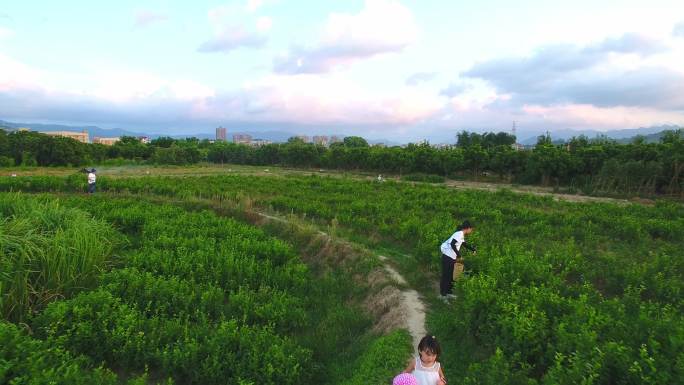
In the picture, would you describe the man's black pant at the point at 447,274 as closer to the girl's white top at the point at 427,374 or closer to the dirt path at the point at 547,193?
the girl's white top at the point at 427,374

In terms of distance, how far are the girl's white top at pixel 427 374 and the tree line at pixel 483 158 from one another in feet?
104

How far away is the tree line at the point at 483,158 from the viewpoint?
1137 inches

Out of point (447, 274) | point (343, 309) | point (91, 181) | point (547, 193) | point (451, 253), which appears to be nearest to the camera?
point (451, 253)

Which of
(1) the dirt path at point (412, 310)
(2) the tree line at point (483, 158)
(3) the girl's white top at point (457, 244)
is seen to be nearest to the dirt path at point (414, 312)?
(1) the dirt path at point (412, 310)

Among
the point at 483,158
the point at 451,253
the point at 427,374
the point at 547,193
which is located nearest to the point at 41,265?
the point at 427,374

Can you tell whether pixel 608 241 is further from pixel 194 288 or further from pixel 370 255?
pixel 194 288

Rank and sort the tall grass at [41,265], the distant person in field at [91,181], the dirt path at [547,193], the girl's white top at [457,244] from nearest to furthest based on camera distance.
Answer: the tall grass at [41,265] < the girl's white top at [457,244] < the distant person in field at [91,181] < the dirt path at [547,193]

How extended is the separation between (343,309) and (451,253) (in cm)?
258

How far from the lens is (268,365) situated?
5316mm

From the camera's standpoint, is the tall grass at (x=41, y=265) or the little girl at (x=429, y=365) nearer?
the little girl at (x=429, y=365)

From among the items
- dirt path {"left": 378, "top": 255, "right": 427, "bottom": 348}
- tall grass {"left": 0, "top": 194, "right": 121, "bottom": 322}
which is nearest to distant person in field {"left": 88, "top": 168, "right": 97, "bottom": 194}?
tall grass {"left": 0, "top": 194, "right": 121, "bottom": 322}

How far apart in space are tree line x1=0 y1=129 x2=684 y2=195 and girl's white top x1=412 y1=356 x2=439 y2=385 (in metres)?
31.8

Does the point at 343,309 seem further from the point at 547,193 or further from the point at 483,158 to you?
the point at 483,158

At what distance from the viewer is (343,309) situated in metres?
8.18
